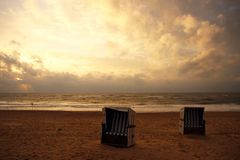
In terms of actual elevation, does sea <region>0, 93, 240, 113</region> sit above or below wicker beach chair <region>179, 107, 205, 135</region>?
below

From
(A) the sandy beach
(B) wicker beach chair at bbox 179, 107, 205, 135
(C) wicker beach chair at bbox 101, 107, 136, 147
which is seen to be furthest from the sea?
(C) wicker beach chair at bbox 101, 107, 136, 147

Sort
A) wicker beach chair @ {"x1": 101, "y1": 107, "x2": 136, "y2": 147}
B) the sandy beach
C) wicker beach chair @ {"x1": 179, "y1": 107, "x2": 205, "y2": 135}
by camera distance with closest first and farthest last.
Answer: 1. the sandy beach
2. wicker beach chair @ {"x1": 101, "y1": 107, "x2": 136, "y2": 147}
3. wicker beach chair @ {"x1": 179, "y1": 107, "x2": 205, "y2": 135}

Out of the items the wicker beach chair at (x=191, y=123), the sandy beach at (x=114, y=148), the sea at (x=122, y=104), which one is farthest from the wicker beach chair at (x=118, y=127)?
the sea at (x=122, y=104)

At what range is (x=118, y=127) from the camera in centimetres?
887

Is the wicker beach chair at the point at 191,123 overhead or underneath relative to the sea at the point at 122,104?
overhead

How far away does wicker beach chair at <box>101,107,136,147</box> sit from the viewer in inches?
343

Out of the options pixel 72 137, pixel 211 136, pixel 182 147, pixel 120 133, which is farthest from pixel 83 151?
pixel 211 136

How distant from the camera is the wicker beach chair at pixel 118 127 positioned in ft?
28.6

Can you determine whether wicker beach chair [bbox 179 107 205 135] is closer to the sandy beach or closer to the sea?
the sandy beach

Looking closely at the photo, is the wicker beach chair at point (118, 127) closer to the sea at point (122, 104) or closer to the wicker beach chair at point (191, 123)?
the wicker beach chair at point (191, 123)

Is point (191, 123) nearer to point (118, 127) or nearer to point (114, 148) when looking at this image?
point (118, 127)

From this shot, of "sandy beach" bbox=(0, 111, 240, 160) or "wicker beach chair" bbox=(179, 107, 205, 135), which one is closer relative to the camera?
"sandy beach" bbox=(0, 111, 240, 160)

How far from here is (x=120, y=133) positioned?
8.87 meters

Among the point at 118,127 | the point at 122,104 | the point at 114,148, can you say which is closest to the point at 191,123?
the point at 118,127
